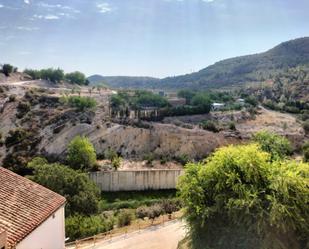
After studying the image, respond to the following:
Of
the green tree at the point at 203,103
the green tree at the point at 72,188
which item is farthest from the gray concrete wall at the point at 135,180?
the green tree at the point at 203,103

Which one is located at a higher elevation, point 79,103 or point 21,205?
point 79,103

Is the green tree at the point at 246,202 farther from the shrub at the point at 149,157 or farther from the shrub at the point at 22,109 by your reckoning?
the shrub at the point at 22,109

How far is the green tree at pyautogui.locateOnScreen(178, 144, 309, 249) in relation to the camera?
20578mm

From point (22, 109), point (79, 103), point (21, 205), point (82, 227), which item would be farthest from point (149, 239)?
point (22, 109)

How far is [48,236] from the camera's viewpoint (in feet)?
60.6

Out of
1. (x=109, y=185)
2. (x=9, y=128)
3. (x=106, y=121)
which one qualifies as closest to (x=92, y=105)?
(x=106, y=121)

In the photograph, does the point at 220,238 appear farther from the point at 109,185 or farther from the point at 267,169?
the point at 109,185

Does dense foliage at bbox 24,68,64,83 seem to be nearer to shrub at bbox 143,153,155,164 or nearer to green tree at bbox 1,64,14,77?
green tree at bbox 1,64,14,77

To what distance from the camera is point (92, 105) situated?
9456 cm

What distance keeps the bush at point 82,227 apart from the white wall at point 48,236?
29.5ft

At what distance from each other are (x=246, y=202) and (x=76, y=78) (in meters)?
137

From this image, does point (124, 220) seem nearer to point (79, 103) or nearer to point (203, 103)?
point (79, 103)

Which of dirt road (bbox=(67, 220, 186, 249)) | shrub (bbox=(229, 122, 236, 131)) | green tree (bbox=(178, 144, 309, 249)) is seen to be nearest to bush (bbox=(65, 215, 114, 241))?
dirt road (bbox=(67, 220, 186, 249))

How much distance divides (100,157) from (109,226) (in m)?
41.4
